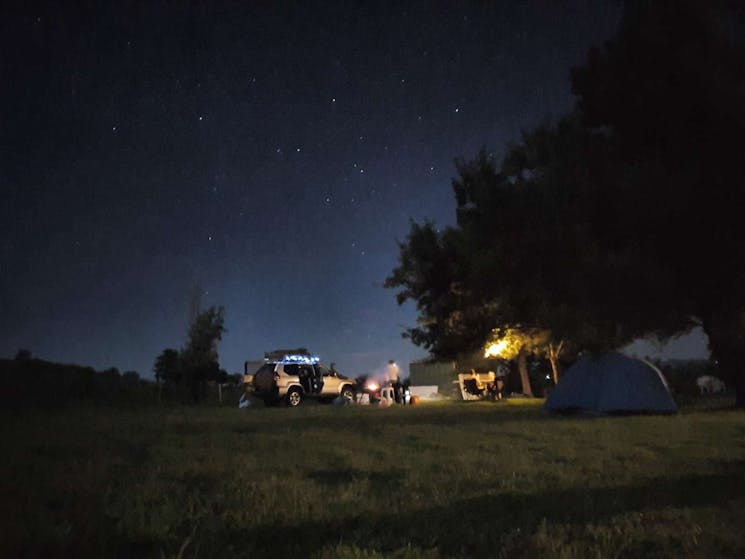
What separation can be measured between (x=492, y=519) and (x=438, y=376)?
103 feet

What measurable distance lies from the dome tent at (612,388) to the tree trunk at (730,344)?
1907 mm

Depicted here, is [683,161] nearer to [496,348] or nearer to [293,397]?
[496,348]

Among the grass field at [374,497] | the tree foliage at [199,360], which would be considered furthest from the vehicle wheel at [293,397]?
the grass field at [374,497]

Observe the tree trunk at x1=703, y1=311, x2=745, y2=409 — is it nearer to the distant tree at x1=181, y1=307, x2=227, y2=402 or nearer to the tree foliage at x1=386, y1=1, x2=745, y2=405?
the tree foliage at x1=386, y1=1, x2=745, y2=405

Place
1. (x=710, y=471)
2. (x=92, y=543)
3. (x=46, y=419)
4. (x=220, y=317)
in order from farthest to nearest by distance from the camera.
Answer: (x=220, y=317), (x=46, y=419), (x=710, y=471), (x=92, y=543)

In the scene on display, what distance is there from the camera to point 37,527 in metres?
4.26

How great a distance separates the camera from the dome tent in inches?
700

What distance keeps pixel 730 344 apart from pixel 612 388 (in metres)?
3.62

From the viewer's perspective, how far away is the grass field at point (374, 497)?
4.22 metres

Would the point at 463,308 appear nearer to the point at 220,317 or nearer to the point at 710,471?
the point at 220,317

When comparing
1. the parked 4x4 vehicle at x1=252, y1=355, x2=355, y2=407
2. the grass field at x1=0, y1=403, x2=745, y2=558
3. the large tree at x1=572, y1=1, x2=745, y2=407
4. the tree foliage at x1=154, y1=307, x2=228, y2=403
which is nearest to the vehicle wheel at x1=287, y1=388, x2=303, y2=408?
the parked 4x4 vehicle at x1=252, y1=355, x2=355, y2=407

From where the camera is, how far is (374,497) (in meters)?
5.70

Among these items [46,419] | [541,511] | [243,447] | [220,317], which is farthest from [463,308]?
[541,511]

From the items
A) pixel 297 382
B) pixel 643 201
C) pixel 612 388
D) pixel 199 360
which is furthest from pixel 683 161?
pixel 199 360
